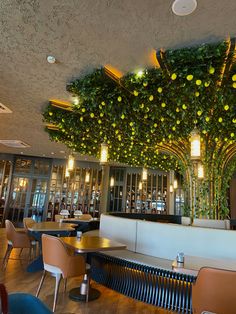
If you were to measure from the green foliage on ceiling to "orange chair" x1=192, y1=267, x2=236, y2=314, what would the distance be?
2346 millimetres

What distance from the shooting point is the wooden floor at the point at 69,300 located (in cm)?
304

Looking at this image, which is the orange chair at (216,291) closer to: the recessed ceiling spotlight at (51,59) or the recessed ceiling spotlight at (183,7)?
the recessed ceiling spotlight at (183,7)

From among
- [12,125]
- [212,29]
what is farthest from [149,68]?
[12,125]

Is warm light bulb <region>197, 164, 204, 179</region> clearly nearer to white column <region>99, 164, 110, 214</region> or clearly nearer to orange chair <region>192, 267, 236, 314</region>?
orange chair <region>192, 267, 236, 314</region>

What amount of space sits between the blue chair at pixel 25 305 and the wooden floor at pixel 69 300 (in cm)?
188

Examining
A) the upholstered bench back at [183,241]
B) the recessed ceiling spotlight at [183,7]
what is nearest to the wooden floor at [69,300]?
the upholstered bench back at [183,241]

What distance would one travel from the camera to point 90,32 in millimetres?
2805

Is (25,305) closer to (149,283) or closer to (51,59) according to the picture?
(149,283)

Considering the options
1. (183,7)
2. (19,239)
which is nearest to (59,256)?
(19,239)

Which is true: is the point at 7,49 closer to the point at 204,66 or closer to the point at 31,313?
the point at 204,66

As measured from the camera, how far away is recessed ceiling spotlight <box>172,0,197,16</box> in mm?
2297

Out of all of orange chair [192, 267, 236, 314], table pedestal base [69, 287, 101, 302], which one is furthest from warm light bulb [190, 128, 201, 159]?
table pedestal base [69, 287, 101, 302]

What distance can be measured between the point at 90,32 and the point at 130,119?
210 cm

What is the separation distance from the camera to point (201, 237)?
3.35 m
